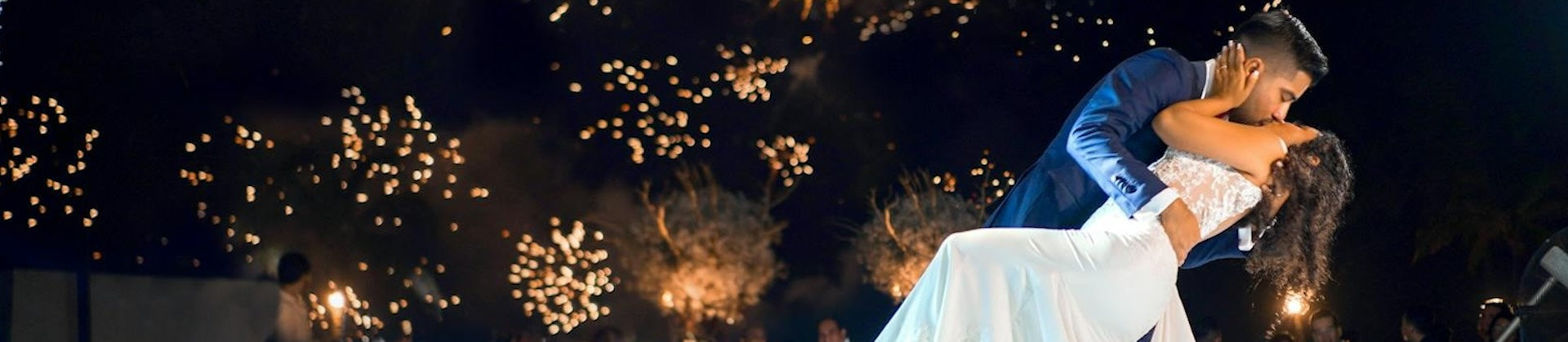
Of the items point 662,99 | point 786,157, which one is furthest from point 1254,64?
point 786,157

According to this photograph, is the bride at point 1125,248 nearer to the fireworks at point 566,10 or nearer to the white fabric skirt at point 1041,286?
the white fabric skirt at point 1041,286

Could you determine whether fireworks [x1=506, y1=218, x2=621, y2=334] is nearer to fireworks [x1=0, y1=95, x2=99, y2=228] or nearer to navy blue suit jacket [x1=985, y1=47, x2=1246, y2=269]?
fireworks [x1=0, y1=95, x2=99, y2=228]

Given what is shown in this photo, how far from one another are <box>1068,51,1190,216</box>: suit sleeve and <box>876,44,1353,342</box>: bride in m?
0.06

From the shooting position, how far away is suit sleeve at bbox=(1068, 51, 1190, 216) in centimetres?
340

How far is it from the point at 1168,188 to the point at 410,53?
12.7m

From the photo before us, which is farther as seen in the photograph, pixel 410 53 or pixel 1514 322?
pixel 410 53

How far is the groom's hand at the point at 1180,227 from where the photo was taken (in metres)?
3.51

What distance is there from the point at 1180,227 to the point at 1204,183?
0.42 feet

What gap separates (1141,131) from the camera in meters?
3.67

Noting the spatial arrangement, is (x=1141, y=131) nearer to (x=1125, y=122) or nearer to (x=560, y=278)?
(x=1125, y=122)

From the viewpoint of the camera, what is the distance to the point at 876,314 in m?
17.3

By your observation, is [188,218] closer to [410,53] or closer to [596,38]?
[410,53]

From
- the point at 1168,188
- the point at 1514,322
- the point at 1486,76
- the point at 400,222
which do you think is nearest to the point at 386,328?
the point at 400,222

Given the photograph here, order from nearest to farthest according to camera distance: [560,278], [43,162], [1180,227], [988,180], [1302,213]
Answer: [1180,227]
[1302,213]
[43,162]
[988,180]
[560,278]
